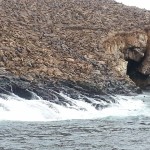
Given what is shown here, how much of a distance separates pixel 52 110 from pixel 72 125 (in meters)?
4.29

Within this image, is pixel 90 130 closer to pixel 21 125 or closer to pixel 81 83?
pixel 21 125

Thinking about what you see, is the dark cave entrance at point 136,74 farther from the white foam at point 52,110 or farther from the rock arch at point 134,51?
the white foam at point 52,110

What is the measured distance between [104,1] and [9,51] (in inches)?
1063

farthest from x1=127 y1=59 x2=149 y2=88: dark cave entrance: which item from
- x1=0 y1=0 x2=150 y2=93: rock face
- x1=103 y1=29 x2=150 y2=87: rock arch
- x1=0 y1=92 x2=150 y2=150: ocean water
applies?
x1=0 y1=92 x2=150 y2=150: ocean water

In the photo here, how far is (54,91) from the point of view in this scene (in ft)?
110

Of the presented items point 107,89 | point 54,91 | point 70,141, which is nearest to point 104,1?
point 107,89

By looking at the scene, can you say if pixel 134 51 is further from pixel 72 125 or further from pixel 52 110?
pixel 72 125

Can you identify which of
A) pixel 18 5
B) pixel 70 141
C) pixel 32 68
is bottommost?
pixel 70 141

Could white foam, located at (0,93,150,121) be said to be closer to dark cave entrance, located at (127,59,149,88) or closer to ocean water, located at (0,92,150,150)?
ocean water, located at (0,92,150,150)

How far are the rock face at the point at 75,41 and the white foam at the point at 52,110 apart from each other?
3.67 metres

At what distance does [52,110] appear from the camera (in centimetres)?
2991

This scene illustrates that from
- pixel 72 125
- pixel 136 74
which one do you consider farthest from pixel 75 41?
pixel 72 125

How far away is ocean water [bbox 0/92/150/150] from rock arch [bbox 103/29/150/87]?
10.9 m

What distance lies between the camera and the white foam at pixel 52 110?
2823 cm
